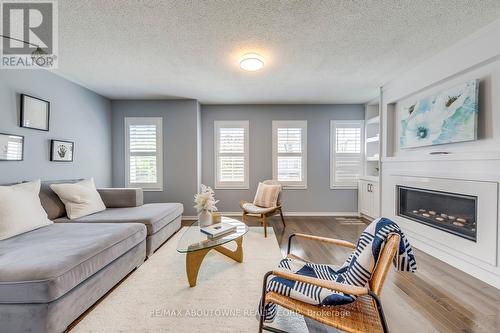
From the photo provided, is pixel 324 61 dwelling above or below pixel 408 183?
above

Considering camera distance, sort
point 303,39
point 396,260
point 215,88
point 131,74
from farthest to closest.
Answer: point 215,88, point 131,74, point 303,39, point 396,260

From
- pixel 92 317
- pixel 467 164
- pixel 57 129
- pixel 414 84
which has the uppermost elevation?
pixel 414 84

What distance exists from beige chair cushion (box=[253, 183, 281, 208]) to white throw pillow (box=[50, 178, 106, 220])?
8.29 ft

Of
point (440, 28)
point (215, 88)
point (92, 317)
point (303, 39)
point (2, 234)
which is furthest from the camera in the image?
point (215, 88)

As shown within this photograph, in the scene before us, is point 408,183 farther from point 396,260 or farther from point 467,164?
point 396,260

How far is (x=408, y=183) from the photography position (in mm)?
3035

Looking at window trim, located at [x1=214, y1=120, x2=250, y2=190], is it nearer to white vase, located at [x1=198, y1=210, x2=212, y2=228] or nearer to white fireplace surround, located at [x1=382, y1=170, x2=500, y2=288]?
white vase, located at [x1=198, y1=210, x2=212, y2=228]

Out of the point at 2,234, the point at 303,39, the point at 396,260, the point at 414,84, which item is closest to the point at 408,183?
the point at 414,84

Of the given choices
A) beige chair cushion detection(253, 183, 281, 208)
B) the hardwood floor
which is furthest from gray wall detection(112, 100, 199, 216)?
the hardwood floor

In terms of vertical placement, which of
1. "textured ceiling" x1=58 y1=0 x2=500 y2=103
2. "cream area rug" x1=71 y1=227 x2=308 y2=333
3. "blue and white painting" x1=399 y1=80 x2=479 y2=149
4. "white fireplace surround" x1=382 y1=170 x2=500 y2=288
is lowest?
"cream area rug" x1=71 y1=227 x2=308 y2=333

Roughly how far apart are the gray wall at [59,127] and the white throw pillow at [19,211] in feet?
1.72

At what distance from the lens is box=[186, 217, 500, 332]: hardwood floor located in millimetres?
1555

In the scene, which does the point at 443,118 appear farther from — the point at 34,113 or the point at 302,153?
the point at 34,113

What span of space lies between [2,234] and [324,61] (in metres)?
3.83
